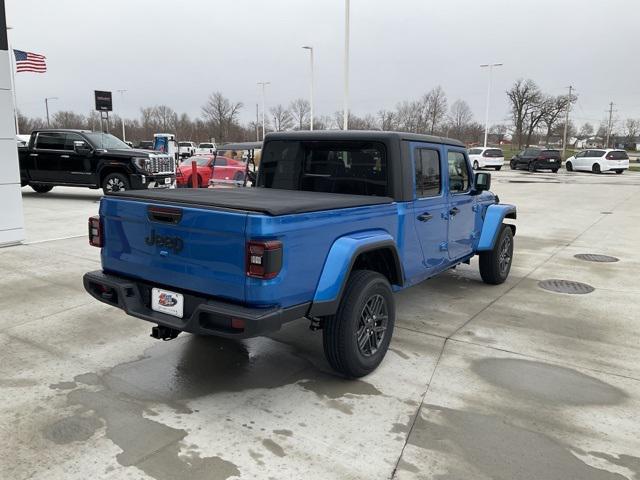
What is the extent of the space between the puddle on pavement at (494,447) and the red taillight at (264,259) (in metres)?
1.32

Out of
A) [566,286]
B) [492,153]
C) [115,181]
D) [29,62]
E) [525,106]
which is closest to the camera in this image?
[566,286]

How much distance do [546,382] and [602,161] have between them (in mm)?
37972

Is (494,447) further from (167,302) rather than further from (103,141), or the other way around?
(103,141)

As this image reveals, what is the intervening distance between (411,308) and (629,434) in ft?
8.85

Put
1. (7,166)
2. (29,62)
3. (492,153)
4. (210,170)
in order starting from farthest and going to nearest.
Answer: (492,153) → (29,62) → (210,170) → (7,166)

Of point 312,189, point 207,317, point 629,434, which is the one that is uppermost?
point 312,189

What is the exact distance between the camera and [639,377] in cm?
417

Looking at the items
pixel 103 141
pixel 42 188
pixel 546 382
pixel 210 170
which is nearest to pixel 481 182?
pixel 546 382

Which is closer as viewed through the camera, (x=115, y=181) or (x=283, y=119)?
(x=115, y=181)

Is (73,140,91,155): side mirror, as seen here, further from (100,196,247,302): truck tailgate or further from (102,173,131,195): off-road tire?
(100,196,247,302): truck tailgate

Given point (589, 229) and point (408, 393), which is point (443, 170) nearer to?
point (408, 393)

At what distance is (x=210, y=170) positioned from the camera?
1644 cm

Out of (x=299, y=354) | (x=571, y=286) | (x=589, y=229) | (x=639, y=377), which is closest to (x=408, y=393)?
(x=299, y=354)

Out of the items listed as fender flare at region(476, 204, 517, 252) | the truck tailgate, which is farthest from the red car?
the truck tailgate
